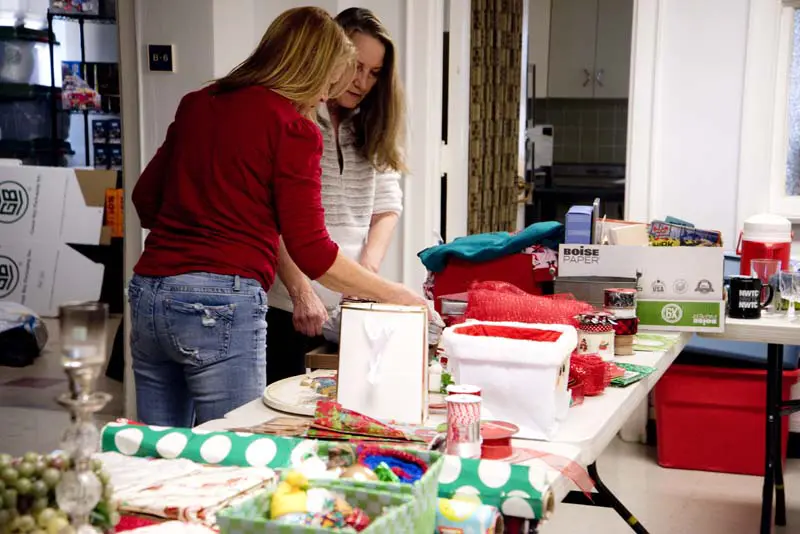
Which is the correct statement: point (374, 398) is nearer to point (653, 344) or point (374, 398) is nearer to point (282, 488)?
point (282, 488)

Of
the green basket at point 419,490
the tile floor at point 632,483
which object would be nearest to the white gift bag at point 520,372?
the green basket at point 419,490

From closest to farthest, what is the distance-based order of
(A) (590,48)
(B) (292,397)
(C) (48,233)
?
(B) (292,397) < (C) (48,233) < (A) (590,48)

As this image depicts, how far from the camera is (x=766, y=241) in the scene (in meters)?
3.09

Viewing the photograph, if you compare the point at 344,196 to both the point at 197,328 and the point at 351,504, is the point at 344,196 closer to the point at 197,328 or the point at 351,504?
the point at 197,328

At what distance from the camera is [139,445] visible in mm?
1420

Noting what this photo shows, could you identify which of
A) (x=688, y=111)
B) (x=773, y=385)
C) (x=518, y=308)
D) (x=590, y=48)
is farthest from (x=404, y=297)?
(x=590, y=48)

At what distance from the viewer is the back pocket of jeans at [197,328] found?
196 centimetres

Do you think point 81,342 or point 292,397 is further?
point 292,397

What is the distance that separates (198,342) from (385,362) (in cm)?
48

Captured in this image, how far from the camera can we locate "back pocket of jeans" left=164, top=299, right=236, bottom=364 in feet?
6.43

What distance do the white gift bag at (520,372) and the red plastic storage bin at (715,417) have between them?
2340mm

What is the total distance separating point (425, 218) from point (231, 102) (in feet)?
7.53

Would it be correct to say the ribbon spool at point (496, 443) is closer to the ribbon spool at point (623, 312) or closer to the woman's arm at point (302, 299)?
the ribbon spool at point (623, 312)

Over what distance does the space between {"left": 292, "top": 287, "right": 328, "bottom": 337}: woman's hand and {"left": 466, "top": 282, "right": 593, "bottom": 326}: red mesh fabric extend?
529 millimetres
